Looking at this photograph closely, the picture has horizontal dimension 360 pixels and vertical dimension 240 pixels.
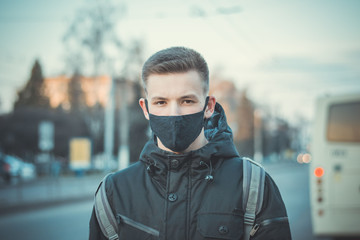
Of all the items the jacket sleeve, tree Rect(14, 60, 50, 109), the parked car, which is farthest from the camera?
tree Rect(14, 60, 50, 109)

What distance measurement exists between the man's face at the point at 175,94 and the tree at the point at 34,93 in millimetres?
41362

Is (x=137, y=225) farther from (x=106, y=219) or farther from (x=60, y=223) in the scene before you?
(x=60, y=223)

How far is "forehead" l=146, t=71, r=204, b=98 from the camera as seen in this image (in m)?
1.91

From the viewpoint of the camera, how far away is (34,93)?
45438 millimetres

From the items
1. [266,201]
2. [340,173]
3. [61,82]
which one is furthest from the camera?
[61,82]

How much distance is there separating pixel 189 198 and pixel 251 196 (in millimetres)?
294

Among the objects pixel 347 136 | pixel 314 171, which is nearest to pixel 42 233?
pixel 314 171

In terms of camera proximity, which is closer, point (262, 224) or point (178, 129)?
point (262, 224)

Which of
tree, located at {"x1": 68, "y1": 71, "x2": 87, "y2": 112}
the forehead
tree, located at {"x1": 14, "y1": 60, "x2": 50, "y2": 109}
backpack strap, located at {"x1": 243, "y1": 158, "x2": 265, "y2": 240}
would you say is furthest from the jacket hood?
tree, located at {"x1": 14, "y1": 60, "x2": 50, "y2": 109}

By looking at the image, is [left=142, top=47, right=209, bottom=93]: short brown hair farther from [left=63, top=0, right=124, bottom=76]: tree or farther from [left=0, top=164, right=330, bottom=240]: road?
[left=63, top=0, right=124, bottom=76]: tree

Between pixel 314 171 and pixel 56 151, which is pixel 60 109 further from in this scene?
pixel 314 171

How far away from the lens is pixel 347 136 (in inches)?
282

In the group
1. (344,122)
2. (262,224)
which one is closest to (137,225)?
(262,224)

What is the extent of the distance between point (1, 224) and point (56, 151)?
29971 millimetres
